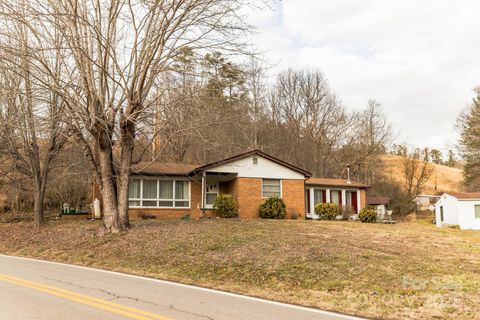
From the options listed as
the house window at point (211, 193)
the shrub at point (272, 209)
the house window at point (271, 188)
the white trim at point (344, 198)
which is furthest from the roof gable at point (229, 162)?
the white trim at point (344, 198)

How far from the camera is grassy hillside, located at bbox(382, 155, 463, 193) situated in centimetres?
5399

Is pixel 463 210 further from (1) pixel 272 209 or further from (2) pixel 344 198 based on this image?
(1) pixel 272 209

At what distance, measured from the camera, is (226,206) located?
24141 millimetres

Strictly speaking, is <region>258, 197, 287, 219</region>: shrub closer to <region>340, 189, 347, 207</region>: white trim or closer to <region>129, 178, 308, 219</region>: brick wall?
<region>129, 178, 308, 219</region>: brick wall

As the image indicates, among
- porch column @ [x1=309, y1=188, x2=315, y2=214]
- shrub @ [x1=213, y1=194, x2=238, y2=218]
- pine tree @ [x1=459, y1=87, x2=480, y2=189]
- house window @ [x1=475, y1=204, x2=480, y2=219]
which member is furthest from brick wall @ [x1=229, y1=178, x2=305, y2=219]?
pine tree @ [x1=459, y1=87, x2=480, y2=189]

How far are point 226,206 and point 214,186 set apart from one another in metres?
3.45

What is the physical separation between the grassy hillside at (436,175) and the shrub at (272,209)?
1188 inches

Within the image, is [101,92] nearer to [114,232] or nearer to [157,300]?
[114,232]

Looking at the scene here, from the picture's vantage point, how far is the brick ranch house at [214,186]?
82.5 ft

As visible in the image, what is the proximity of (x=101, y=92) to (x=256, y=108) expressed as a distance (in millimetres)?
25000

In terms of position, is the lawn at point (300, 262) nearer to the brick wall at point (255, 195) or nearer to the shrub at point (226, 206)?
the shrub at point (226, 206)

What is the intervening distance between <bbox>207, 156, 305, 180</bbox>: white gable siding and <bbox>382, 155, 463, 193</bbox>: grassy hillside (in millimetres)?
28575

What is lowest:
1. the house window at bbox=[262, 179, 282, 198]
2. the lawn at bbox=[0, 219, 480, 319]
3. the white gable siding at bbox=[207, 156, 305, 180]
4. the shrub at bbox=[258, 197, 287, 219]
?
the lawn at bbox=[0, 219, 480, 319]

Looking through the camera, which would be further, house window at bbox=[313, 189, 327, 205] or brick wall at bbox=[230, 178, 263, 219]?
house window at bbox=[313, 189, 327, 205]
